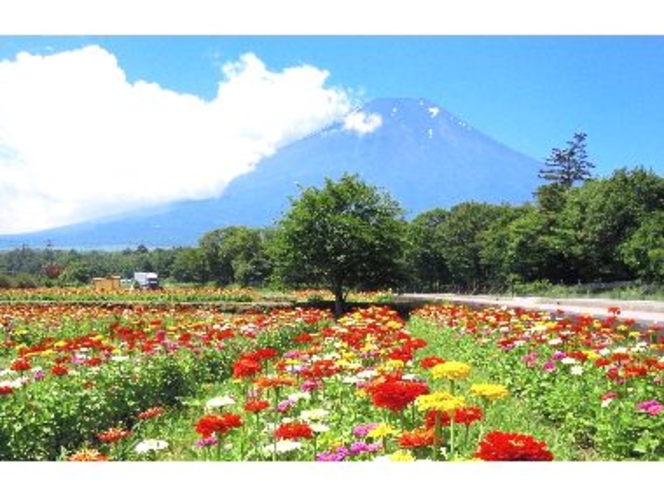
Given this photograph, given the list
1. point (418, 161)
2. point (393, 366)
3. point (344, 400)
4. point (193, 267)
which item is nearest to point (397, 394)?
point (393, 366)

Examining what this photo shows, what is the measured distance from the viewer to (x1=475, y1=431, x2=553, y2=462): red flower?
11.5 feet

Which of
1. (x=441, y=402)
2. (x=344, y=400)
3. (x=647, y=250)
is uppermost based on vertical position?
(x=647, y=250)

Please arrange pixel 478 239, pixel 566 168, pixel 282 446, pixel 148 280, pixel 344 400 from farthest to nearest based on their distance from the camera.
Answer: pixel 478 239
pixel 148 280
pixel 566 168
pixel 344 400
pixel 282 446

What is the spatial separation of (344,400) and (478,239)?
5479 cm

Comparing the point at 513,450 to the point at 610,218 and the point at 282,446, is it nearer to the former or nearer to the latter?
the point at 282,446

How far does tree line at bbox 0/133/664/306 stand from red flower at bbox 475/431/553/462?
Result: 1128 cm

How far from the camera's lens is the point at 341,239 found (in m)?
28.4

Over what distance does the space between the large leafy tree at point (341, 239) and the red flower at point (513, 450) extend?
78.9 ft

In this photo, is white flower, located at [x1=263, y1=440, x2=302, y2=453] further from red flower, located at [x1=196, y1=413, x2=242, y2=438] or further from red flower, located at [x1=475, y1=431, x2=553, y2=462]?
red flower, located at [x1=475, y1=431, x2=553, y2=462]

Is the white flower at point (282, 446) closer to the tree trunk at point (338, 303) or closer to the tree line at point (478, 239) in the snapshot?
the tree line at point (478, 239)

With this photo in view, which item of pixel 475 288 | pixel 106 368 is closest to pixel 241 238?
pixel 475 288

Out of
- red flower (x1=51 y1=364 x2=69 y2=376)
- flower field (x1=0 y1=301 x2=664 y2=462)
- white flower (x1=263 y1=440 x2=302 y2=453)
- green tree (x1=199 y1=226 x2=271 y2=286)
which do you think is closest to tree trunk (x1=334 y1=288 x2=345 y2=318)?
flower field (x1=0 y1=301 x2=664 y2=462)

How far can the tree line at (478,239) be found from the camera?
1131 inches
